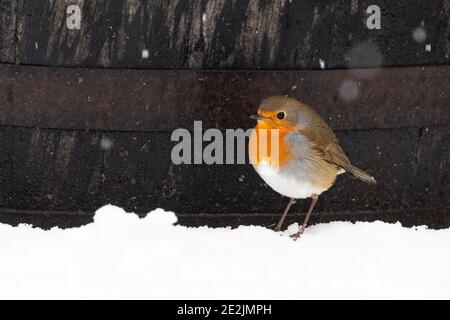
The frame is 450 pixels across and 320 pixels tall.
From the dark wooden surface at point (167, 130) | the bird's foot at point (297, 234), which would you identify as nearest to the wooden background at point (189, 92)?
the dark wooden surface at point (167, 130)

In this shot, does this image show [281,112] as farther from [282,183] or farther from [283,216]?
[283,216]

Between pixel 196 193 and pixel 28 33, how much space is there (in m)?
1.07

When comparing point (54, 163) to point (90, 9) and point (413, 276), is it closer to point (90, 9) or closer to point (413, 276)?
point (90, 9)

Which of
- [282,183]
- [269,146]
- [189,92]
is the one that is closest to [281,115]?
[269,146]

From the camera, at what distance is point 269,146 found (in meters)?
Result: 5.00

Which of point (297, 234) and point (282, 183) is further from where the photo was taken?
point (297, 234)

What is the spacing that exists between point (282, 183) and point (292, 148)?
17 cm

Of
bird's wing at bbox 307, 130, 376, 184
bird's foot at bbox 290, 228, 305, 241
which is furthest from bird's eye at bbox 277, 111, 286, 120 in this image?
bird's foot at bbox 290, 228, 305, 241

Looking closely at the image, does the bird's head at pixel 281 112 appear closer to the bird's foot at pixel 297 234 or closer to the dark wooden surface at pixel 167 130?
the dark wooden surface at pixel 167 130

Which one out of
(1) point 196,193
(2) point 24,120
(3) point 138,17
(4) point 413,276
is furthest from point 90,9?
(4) point 413,276

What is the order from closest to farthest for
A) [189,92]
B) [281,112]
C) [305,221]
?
1. [281,112]
2. [189,92]
3. [305,221]

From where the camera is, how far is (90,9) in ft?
16.5

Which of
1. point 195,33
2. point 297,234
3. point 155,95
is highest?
point 195,33

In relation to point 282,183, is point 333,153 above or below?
above
